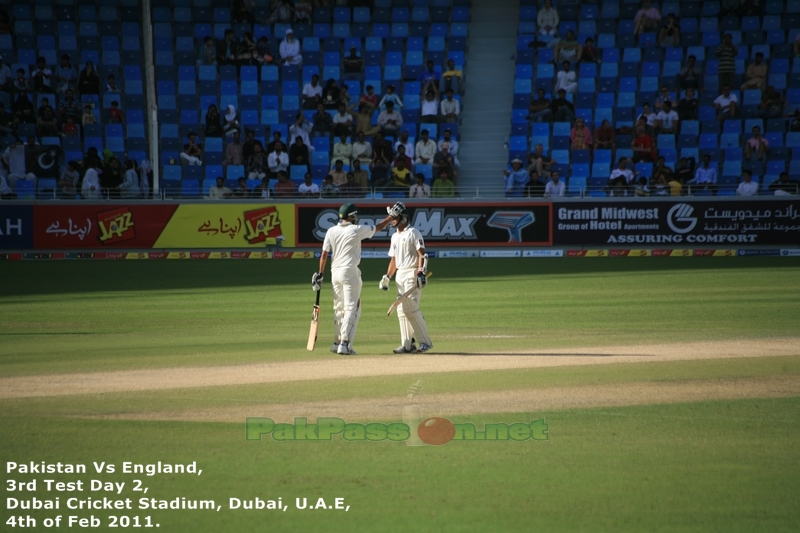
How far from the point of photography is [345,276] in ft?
35.9

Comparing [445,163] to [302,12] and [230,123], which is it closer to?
[230,123]

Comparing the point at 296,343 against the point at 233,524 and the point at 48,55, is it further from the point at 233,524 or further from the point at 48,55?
the point at 48,55

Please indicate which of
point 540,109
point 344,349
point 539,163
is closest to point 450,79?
point 540,109

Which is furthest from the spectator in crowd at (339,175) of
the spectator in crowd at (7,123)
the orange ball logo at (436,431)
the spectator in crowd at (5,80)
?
the orange ball logo at (436,431)

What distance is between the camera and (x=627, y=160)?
85.5ft

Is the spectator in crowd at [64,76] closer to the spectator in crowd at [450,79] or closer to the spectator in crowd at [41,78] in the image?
the spectator in crowd at [41,78]

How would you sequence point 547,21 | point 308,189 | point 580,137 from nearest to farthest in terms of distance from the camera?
point 308,189
point 580,137
point 547,21

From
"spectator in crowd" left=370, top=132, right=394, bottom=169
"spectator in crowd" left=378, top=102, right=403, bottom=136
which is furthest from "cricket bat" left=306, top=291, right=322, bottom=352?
"spectator in crowd" left=378, top=102, right=403, bottom=136

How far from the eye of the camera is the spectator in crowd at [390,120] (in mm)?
28281

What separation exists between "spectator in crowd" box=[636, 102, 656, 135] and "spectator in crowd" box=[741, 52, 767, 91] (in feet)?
11.3

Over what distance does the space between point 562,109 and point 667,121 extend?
10.9 feet

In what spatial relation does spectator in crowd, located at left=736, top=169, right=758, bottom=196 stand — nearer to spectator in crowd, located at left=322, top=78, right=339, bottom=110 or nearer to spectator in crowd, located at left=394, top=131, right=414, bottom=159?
spectator in crowd, located at left=394, top=131, right=414, bottom=159

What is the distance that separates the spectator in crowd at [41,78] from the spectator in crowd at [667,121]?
20.1 meters

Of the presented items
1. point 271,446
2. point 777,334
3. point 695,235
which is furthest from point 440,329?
point 695,235
